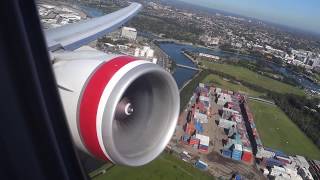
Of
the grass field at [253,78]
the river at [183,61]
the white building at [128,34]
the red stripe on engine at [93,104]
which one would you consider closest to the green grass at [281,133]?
the river at [183,61]

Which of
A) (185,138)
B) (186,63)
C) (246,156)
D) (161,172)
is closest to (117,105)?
(161,172)

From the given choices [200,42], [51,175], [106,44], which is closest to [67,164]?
[51,175]

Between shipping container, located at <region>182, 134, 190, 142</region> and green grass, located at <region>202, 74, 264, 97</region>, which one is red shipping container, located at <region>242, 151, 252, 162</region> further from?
green grass, located at <region>202, 74, 264, 97</region>

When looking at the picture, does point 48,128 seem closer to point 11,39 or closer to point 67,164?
point 67,164

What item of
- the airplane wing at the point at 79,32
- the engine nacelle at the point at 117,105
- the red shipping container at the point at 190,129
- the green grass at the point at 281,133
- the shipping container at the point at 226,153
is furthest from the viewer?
the green grass at the point at 281,133

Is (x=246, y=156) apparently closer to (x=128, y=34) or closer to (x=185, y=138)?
(x=185, y=138)

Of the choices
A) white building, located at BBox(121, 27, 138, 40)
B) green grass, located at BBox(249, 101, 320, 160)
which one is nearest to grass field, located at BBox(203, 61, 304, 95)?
white building, located at BBox(121, 27, 138, 40)

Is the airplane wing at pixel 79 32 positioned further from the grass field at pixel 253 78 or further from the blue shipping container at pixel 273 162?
the grass field at pixel 253 78
